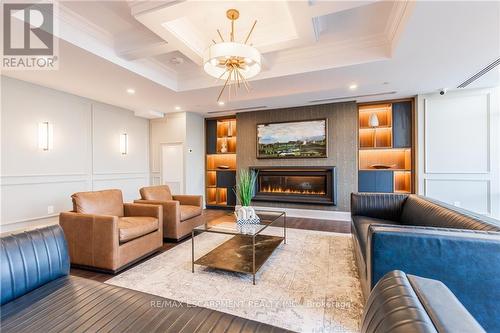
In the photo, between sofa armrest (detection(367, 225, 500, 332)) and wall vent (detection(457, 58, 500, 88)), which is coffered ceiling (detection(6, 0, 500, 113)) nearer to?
wall vent (detection(457, 58, 500, 88))

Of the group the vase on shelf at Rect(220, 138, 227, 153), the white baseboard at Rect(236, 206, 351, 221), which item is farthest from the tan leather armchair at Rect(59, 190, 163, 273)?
the vase on shelf at Rect(220, 138, 227, 153)

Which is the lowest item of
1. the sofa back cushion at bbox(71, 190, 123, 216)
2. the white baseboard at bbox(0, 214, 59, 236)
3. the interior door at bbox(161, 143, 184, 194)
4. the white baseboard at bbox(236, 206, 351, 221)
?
the white baseboard at bbox(236, 206, 351, 221)

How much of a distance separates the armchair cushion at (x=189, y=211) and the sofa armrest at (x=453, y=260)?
109 inches

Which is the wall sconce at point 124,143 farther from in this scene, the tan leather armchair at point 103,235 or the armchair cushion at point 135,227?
the armchair cushion at point 135,227

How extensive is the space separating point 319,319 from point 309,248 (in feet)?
4.94

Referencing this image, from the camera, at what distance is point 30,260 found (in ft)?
4.47

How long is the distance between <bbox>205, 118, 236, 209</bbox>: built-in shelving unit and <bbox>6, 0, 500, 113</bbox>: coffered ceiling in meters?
2.15

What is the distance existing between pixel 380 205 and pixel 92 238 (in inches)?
143

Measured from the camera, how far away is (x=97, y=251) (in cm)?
247

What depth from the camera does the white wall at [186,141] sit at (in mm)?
5812

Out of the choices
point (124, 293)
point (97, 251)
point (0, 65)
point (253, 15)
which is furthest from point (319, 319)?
point (0, 65)

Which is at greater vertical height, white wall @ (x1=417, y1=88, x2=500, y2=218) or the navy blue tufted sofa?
white wall @ (x1=417, y1=88, x2=500, y2=218)

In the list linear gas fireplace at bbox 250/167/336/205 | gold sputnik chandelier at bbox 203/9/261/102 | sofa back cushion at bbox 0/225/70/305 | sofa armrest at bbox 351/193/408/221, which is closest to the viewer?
sofa back cushion at bbox 0/225/70/305

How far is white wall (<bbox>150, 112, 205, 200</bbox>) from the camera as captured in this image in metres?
5.81
